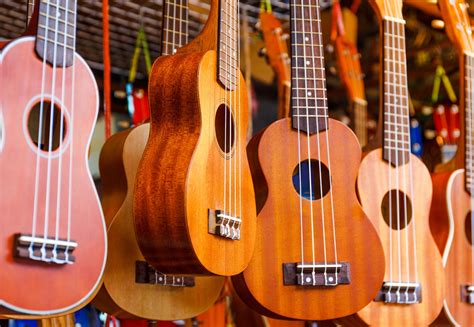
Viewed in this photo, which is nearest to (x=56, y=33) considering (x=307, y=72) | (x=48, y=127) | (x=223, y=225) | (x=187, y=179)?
(x=48, y=127)

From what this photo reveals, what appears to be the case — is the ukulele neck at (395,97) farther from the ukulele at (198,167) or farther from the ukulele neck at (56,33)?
the ukulele neck at (56,33)

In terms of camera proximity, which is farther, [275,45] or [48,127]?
[275,45]

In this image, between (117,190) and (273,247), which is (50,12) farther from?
(273,247)

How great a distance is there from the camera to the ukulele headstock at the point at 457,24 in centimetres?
283

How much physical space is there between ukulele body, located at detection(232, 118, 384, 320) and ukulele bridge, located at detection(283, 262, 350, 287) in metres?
0.01

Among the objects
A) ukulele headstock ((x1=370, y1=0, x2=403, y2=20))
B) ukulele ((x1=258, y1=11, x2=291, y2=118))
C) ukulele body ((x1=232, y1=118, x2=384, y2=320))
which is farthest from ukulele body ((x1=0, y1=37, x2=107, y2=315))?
ukulele ((x1=258, y1=11, x2=291, y2=118))

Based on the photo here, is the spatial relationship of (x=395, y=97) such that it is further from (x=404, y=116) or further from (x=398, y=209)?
(x=398, y=209)

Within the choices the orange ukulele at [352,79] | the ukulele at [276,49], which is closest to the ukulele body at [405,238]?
A: the ukulele at [276,49]

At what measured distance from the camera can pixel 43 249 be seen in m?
1.52

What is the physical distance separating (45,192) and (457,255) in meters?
1.50

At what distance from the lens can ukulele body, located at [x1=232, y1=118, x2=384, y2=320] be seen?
1961 millimetres

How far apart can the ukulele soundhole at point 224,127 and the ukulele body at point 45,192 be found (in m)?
0.37

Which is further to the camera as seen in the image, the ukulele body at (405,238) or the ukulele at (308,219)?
the ukulele body at (405,238)

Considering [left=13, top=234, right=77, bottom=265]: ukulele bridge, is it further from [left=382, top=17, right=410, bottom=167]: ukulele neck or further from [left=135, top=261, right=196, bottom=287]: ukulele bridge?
[left=382, top=17, right=410, bottom=167]: ukulele neck
